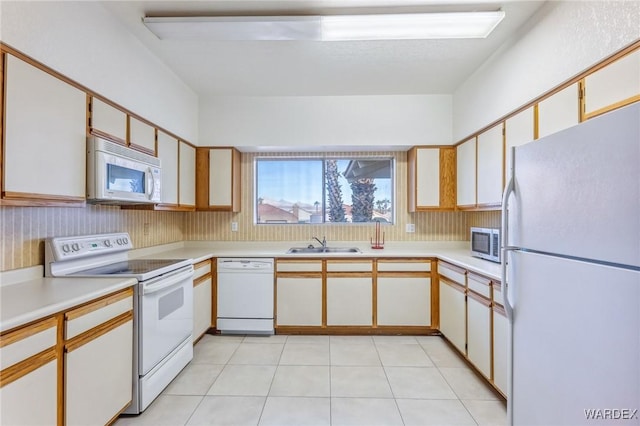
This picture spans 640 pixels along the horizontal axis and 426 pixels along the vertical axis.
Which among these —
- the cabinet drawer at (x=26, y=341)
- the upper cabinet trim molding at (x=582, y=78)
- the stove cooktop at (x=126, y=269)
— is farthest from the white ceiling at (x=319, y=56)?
the cabinet drawer at (x=26, y=341)

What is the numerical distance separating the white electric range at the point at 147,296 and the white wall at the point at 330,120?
5.55ft

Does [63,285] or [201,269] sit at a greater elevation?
[63,285]

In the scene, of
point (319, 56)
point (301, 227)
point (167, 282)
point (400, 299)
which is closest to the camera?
point (167, 282)

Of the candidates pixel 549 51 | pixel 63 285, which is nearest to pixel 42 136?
pixel 63 285

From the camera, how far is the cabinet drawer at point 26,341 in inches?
43.3

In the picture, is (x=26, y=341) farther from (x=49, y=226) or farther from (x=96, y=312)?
(x=49, y=226)

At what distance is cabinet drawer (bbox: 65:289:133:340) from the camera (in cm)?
139

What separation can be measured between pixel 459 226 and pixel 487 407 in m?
2.10

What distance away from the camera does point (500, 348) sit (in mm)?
1991

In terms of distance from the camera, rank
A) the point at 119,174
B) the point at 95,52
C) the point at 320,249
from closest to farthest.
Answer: the point at 95,52 < the point at 119,174 < the point at 320,249

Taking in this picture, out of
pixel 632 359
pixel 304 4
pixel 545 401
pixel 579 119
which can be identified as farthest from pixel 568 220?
pixel 304 4

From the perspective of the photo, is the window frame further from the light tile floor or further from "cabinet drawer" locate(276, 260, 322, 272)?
the light tile floor

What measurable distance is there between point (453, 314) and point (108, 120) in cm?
321

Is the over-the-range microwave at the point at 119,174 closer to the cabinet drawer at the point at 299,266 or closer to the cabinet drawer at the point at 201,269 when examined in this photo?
the cabinet drawer at the point at 201,269
